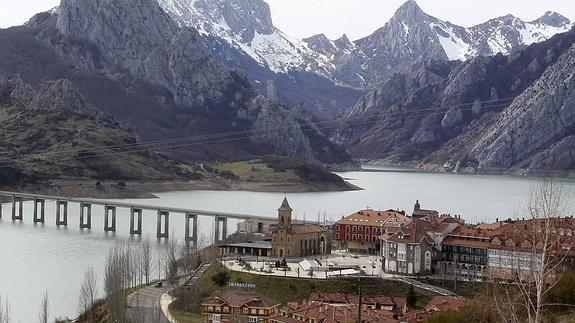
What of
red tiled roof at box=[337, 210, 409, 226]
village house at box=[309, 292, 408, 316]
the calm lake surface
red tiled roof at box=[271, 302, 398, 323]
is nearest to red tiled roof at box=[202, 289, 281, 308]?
village house at box=[309, 292, 408, 316]

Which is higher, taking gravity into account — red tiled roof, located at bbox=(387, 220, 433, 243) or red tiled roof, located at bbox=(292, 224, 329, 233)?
red tiled roof, located at bbox=(387, 220, 433, 243)

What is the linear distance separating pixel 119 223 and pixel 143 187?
4516 centimetres

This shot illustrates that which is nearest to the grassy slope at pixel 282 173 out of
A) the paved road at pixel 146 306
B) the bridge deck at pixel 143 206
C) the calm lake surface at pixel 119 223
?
the calm lake surface at pixel 119 223

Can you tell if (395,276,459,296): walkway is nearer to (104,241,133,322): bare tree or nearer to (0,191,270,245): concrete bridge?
(104,241,133,322): bare tree

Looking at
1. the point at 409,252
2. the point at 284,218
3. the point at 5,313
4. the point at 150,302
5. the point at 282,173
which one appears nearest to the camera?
the point at 5,313

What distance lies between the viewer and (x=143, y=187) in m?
158

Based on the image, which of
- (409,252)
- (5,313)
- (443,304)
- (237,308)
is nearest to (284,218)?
(409,252)

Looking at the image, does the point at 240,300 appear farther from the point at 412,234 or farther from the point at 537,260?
the point at 537,260

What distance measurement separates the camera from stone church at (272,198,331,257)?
68.8 m

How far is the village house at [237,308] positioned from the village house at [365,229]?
23.3 metres

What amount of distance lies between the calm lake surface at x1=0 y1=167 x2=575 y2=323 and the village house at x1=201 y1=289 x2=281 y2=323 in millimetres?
9157

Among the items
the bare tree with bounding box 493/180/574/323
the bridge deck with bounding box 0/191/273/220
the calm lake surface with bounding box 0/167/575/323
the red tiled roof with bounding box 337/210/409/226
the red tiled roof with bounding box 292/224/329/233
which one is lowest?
the calm lake surface with bounding box 0/167/575/323

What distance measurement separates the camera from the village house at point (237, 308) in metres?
48.5

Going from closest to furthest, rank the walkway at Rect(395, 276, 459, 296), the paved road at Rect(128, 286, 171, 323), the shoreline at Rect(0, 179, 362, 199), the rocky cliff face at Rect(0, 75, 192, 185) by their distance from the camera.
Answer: the paved road at Rect(128, 286, 171, 323)
the walkway at Rect(395, 276, 459, 296)
the shoreline at Rect(0, 179, 362, 199)
the rocky cliff face at Rect(0, 75, 192, 185)
